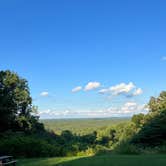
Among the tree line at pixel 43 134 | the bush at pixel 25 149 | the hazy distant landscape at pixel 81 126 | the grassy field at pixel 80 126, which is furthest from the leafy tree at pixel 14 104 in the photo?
the grassy field at pixel 80 126

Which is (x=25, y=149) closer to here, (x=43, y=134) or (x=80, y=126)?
(x=43, y=134)

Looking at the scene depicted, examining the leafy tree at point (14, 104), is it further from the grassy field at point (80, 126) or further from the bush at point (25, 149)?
the grassy field at point (80, 126)

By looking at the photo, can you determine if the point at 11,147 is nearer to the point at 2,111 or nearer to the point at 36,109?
the point at 2,111

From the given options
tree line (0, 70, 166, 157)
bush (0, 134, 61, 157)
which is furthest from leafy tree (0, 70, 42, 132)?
bush (0, 134, 61, 157)

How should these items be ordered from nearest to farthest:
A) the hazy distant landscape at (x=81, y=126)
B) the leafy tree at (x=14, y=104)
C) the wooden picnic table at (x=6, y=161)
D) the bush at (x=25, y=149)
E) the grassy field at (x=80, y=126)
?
the wooden picnic table at (x=6, y=161), the bush at (x=25, y=149), the leafy tree at (x=14, y=104), the hazy distant landscape at (x=81, y=126), the grassy field at (x=80, y=126)

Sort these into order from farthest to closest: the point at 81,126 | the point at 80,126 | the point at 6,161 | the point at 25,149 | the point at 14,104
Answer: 1. the point at 80,126
2. the point at 81,126
3. the point at 14,104
4. the point at 25,149
5. the point at 6,161

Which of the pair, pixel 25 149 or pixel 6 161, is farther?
pixel 25 149

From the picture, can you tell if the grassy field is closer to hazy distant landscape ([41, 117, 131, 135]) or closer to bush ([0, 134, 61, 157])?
hazy distant landscape ([41, 117, 131, 135])

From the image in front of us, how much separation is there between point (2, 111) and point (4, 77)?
19.9ft

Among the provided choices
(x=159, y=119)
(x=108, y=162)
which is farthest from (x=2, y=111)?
(x=108, y=162)

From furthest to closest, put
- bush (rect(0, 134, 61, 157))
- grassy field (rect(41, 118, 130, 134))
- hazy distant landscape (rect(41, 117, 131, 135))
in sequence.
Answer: grassy field (rect(41, 118, 130, 134)) < hazy distant landscape (rect(41, 117, 131, 135)) < bush (rect(0, 134, 61, 157))

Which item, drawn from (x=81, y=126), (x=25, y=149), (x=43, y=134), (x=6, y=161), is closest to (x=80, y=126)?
(x=81, y=126)

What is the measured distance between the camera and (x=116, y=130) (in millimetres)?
64250

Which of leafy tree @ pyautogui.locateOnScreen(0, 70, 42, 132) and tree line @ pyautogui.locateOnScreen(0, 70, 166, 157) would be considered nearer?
tree line @ pyautogui.locateOnScreen(0, 70, 166, 157)
